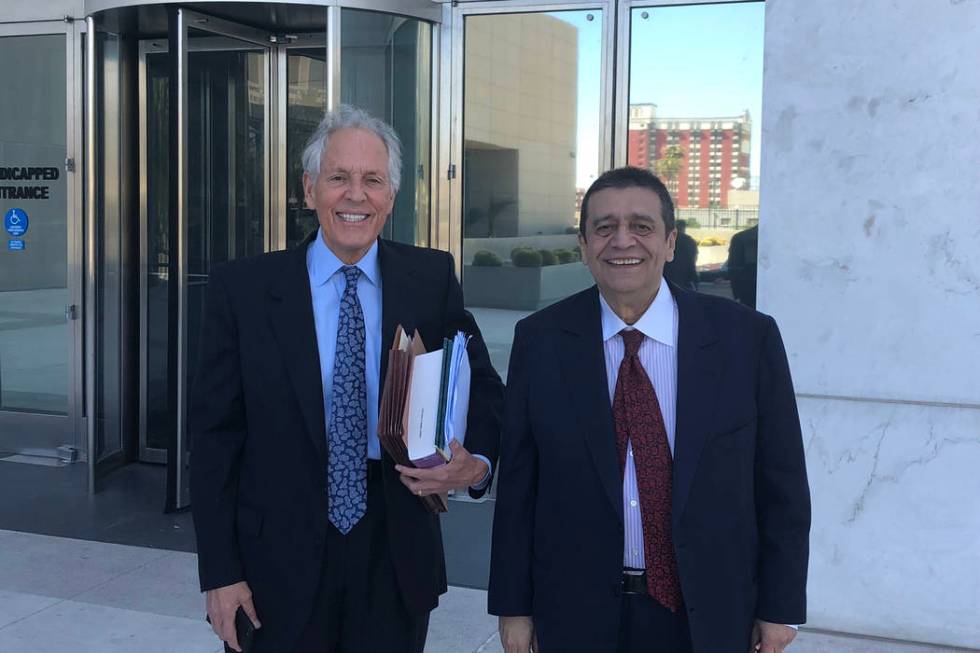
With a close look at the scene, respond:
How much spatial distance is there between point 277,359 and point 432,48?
4.39 meters

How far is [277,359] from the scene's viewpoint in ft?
8.14

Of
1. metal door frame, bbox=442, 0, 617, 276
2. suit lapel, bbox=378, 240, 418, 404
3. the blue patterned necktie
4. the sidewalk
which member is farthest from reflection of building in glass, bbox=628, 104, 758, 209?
the blue patterned necktie

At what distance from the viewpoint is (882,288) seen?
4160mm

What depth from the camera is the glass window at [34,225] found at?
7516 mm

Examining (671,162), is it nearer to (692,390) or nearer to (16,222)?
(692,390)

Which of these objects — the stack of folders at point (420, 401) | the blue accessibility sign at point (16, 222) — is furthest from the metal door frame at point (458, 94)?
the stack of folders at point (420, 401)

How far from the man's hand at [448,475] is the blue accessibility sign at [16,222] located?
6.25 meters

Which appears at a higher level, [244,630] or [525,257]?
[525,257]

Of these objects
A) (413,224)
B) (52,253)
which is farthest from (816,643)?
(52,253)

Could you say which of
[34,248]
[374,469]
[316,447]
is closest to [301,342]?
[316,447]

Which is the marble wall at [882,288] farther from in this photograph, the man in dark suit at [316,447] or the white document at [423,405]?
the white document at [423,405]

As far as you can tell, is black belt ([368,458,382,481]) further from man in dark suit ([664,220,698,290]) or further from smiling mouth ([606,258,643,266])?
man in dark suit ([664,220,698,290])

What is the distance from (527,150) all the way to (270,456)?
426cm

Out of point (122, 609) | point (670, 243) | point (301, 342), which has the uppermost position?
point (670, 243)
